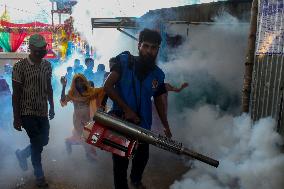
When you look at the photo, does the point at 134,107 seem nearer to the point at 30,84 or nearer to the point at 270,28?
the point at 30,84

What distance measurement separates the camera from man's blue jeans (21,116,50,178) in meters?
4.68

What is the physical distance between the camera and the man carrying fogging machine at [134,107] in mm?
3355

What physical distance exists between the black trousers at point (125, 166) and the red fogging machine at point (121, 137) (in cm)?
24

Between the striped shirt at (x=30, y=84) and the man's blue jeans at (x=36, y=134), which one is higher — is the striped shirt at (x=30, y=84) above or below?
above

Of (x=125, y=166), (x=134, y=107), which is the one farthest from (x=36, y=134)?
(x=134, y=107)

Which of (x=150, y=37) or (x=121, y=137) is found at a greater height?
(x=150, y=37)

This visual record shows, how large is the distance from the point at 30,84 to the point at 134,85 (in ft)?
5.76

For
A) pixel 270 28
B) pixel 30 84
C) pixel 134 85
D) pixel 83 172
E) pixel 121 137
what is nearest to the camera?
pixel 121 137

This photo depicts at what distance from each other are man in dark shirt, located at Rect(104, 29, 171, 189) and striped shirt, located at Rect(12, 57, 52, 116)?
1.51 meters

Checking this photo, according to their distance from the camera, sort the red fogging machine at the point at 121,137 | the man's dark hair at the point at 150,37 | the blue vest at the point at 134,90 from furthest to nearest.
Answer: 1. the blue vest at the point at 134,90
2. the man's dark hair at the point at 150,37
3. the red fogging machine at the point at 121,137

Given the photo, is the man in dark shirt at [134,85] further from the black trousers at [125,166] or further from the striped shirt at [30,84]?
the striped shirt at [30,84]

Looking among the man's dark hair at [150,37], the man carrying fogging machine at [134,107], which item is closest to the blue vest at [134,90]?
the man carrying fogging machine at [134,107]

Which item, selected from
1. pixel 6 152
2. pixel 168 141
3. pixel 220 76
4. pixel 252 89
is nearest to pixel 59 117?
pixel 6 152

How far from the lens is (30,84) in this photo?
471 centimetres
